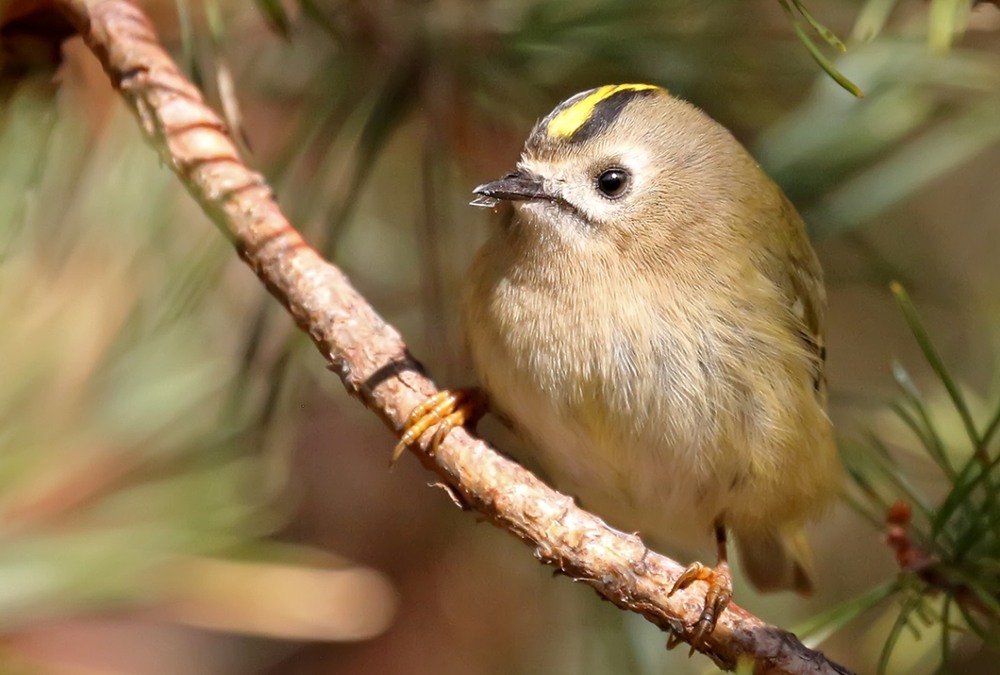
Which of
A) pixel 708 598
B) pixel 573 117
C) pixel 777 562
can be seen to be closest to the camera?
pixel 708 598

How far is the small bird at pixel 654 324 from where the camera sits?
96 cm

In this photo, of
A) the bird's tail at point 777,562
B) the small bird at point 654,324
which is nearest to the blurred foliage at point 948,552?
the small bird at point 654,324

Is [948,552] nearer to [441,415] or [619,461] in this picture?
[619,461]

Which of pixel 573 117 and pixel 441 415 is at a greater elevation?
pixel 573 117

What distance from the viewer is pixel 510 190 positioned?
3.23 feet

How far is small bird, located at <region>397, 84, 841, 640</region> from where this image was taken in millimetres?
961

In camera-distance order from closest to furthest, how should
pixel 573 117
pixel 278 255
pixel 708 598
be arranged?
1. pixel 708 598
2. pixel 278 255
3. pixel 573 117

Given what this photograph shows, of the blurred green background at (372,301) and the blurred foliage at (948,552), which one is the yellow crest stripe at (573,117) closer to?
the blurred green background at (372,301)

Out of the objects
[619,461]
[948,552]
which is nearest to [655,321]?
[619,461]

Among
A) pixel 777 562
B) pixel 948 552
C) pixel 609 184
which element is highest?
pixel 609 184

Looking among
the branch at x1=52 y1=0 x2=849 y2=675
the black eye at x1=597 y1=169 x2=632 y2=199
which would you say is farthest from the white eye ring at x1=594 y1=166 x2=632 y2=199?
the branch at x1=52 y1=0 x2=849 y2=675

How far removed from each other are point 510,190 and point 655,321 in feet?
0.59

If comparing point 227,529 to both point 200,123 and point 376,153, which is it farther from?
point 376,153

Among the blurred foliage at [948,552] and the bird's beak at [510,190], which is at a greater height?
the bird's beak at [510,190]
